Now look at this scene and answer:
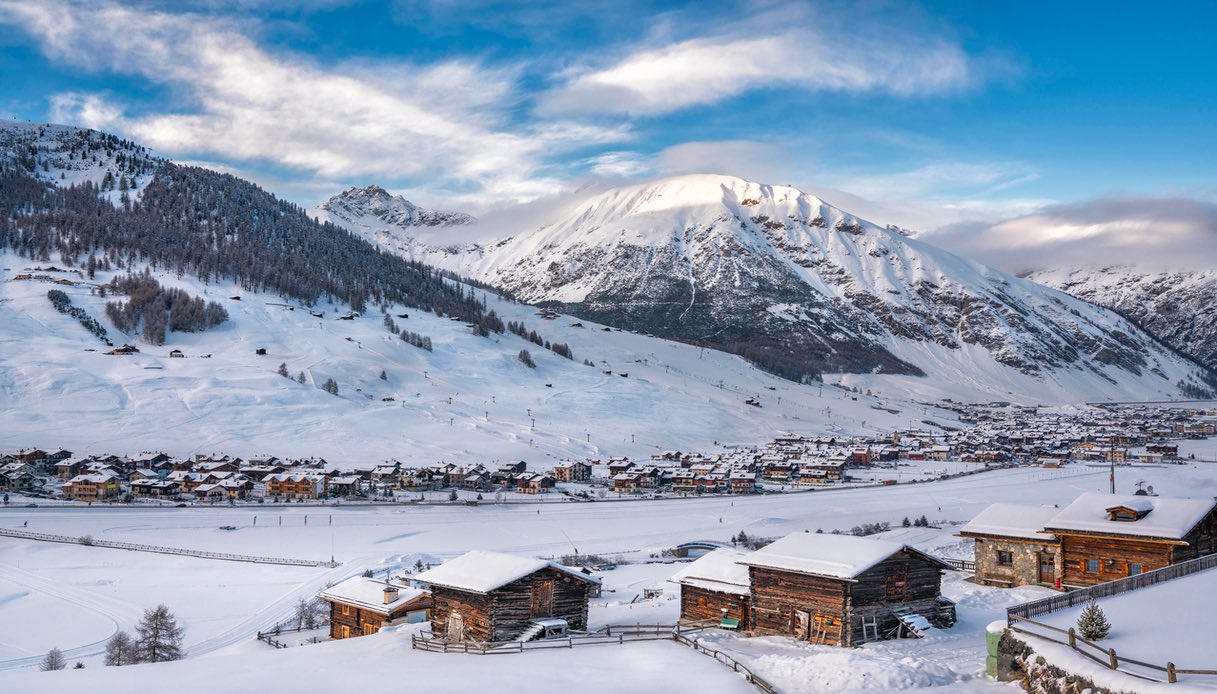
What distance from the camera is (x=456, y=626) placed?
31875mm

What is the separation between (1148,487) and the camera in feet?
307

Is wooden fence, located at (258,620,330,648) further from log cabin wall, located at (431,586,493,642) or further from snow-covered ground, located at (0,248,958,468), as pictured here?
snow-covered ground, located at (0,248,958,468)

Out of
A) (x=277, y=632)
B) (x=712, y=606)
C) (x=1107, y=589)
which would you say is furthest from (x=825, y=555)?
(x=277, y=632)

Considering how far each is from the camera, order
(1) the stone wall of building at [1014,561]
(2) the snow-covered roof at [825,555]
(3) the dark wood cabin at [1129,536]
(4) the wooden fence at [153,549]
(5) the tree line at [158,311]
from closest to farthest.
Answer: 1. (2) the snow-covered roof at [825,555]
2. (3) the dark wood cabin at [1129,536]
3. (1) the stone wall of building at [1014,561]
4. (4) the wooden fence at [153,549]
5. (5) the tree line at [158,311]

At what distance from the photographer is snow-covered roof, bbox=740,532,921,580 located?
29.2m

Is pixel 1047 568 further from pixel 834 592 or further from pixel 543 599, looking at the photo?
pixel 543 599

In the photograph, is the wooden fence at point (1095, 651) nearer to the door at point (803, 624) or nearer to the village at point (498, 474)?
the door at point (803, 624)

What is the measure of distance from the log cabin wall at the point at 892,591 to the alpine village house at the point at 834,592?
0.03 metres

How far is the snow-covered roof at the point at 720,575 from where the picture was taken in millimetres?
32156

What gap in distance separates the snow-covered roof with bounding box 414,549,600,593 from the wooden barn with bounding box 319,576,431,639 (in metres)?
4.39

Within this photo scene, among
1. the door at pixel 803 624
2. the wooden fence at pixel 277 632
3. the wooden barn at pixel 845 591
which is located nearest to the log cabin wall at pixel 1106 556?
the wooden barn at pixel 845 591

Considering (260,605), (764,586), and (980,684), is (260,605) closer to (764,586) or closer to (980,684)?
(764,586)

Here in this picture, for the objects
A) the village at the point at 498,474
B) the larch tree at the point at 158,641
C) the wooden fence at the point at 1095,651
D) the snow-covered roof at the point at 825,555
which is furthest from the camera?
the village at the point at 498,474

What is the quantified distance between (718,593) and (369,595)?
14.7m
